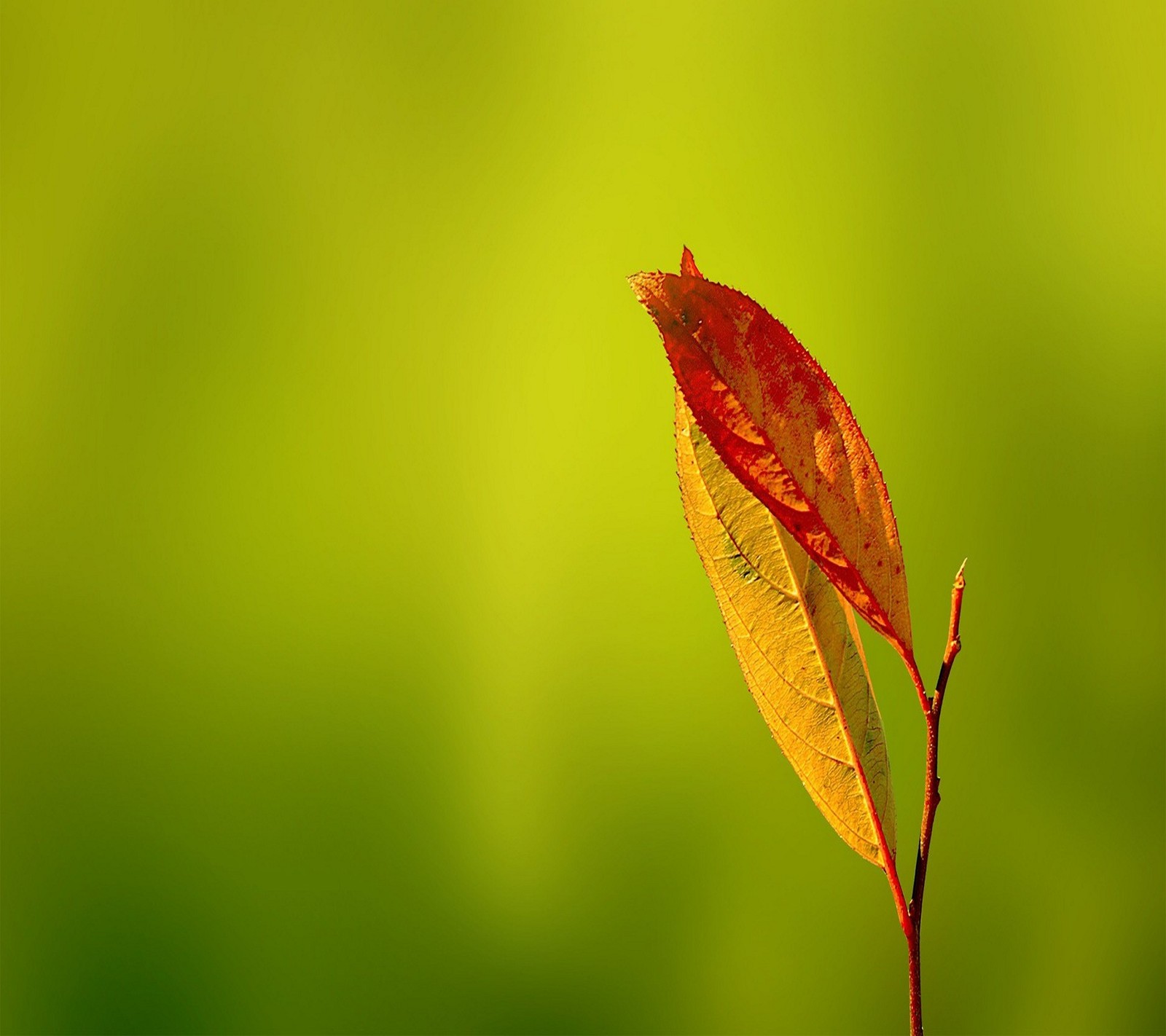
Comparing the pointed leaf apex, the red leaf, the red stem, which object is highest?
the pointed leaf apex

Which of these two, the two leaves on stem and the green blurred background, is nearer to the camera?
the two leaves on stem

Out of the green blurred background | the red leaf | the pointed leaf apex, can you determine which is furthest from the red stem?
the green blurred background

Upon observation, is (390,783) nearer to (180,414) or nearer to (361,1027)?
(361,1027)

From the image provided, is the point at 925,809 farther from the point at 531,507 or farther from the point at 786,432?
the point at 531,507

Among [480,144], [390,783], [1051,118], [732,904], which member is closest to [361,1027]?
[390,783]

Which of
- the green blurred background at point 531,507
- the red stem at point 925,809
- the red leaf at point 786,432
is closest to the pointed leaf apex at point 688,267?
the red leaf at point 786,432

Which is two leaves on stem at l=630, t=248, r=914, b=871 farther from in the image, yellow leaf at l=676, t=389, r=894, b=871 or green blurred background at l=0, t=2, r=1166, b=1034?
green blurred background at l=0, t=2, r=1166, b=1034

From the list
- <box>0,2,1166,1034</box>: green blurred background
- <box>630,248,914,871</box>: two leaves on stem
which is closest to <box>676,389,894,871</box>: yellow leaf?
<box>630,248,914,871</box>: two leaves on stem

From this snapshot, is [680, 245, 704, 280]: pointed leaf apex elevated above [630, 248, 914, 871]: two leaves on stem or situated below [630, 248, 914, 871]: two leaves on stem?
above
